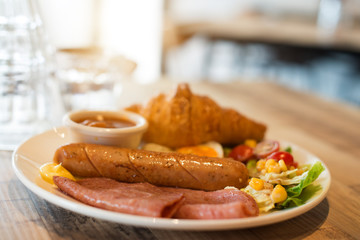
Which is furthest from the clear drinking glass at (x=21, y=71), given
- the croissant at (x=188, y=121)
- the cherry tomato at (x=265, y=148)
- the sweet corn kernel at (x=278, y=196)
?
the sweet corn kernel at (x=278, y=196)

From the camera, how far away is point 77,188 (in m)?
1.55

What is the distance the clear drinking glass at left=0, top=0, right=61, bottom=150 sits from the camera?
235cm

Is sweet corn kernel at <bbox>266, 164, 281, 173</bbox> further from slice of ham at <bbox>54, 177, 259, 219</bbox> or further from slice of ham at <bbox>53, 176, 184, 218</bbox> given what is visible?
slice of ham at <bbox>53, 176, 184, 218</bbox>

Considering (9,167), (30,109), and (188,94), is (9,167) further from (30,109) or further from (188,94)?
(188,94)

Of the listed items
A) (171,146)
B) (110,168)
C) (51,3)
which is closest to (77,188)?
(110,168)

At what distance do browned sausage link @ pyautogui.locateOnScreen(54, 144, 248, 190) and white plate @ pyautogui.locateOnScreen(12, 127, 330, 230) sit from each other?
0.59ft

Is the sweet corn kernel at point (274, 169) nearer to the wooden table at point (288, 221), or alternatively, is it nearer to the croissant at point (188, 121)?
the wooden table at point (288, 221)

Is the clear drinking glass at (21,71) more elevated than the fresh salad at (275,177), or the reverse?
the clear drinking glass at (21,71)

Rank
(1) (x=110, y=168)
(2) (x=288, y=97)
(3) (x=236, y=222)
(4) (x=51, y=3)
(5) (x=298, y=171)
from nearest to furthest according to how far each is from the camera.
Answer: (3) (x=236, y=222) → (1) (x=110, y=168) → (5) (x=298, y=171) → (2) (x=288, y=97) → (4) (x=51, y=3)

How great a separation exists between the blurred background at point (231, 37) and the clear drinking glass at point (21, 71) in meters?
5.28

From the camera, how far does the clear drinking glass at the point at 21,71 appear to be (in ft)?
7.70

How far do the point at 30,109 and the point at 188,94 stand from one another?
3.35ft

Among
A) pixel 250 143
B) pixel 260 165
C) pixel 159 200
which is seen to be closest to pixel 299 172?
pixel 260 165

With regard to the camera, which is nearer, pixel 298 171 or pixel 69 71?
pixel 298 171
